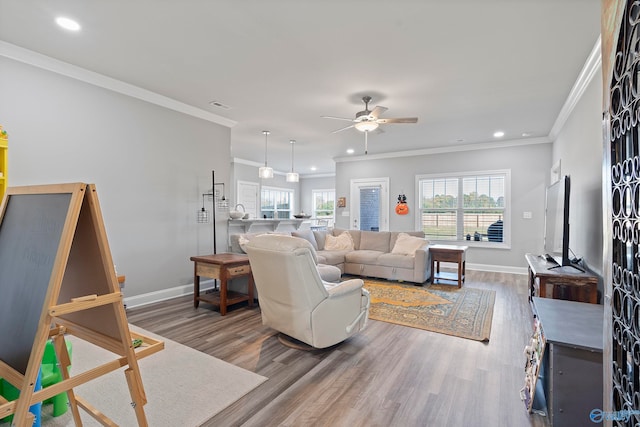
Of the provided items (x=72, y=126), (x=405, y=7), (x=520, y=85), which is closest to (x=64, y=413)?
(x=72, y=126)

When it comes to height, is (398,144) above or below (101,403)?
above

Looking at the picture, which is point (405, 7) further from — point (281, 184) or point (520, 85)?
point (281, 184)

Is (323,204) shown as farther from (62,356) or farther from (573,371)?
(62,356)

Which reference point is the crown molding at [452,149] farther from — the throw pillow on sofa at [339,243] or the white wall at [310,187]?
the white wall at [310,187]

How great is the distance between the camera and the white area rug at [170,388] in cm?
187

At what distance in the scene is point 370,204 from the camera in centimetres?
814

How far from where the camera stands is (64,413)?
190 cm

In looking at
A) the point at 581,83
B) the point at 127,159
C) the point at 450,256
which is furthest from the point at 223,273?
the point at 581,83

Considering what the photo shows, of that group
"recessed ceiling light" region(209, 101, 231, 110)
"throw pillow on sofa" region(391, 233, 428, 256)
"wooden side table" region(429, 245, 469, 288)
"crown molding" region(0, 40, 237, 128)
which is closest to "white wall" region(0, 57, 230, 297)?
"crown molding" region(0, 40, 237, 128)

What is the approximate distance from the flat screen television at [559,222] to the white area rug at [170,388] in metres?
3.04

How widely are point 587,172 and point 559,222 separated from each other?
0.59 m

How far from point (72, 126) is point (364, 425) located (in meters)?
4.03

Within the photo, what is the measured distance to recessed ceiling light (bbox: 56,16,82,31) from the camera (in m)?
2.53

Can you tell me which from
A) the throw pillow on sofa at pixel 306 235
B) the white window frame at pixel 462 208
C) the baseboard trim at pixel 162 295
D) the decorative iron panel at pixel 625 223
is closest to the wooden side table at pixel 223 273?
the baseboard trim at pixel 162 295
